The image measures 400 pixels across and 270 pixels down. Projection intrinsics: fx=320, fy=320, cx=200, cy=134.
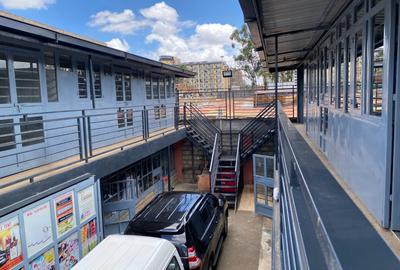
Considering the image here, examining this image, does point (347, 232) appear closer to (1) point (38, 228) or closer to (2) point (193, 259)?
(2) point (193, 259)

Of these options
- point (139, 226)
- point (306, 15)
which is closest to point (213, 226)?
point (139, 226)

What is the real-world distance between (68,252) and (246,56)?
2425 cm

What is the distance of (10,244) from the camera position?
435 centimetres

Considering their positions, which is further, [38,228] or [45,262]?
[45,262]

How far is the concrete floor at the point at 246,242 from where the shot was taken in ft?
24.5

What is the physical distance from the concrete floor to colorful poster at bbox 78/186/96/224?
10.5 feet

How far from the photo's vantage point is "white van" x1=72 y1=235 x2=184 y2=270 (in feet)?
13.0

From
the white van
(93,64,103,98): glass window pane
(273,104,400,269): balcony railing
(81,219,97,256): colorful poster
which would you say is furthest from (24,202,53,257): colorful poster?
(93,64,103,98): glass window pane

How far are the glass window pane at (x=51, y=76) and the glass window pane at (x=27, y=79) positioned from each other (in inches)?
12.9

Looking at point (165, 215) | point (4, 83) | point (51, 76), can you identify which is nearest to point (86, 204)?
point (165, 215)

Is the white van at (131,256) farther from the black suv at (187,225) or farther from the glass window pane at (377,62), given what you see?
the glass window pane at (377,62)

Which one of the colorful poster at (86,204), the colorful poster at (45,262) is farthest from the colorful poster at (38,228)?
the colorful poster at (86,204)

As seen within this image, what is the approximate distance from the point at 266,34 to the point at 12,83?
191 inches

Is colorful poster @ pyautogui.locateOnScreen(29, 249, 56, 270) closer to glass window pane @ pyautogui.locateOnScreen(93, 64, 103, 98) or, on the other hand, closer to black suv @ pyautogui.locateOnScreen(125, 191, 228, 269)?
black suv @ pyautogui.locateOnScreen(125, 191, 228, 269)
